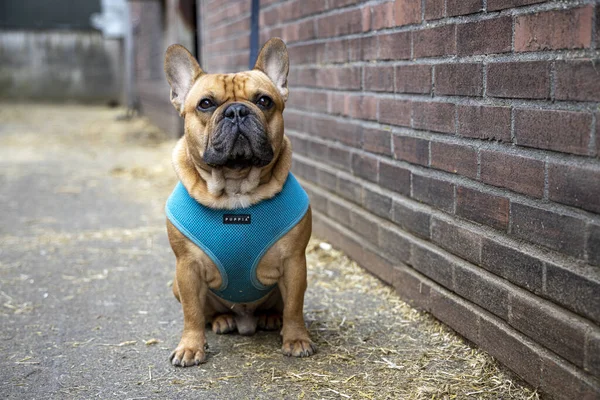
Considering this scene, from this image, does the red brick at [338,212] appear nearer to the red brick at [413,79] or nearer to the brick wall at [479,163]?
the brick wall at [479,163]

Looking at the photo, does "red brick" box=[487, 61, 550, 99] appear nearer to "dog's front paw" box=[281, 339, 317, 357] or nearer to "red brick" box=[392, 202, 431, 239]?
"red brick" box=[392, 202, 431, 239]

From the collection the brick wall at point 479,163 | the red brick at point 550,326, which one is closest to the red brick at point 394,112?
the brick wall at point 479,163

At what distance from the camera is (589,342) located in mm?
2264

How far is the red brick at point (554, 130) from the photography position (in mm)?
2258

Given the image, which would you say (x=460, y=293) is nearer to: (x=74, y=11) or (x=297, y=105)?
(x=297, y=105)

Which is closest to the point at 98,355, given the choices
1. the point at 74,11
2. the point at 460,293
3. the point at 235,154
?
the point at 235,154

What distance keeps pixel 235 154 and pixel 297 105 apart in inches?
94.9

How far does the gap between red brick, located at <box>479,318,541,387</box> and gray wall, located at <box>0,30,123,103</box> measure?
1712 cm

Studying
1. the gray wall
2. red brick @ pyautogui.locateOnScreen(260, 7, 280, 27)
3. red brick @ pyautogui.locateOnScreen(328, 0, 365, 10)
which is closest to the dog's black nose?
red brick @ pyautogui.locateOnScreen(328, 0, 365, 10)

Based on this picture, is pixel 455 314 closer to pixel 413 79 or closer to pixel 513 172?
pixel 513 172

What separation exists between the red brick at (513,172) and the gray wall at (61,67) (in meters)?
17.1

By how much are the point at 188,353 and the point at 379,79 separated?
1811mm

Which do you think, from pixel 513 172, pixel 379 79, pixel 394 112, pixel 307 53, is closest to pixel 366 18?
pixel 379 79

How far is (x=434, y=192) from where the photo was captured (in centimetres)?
334
